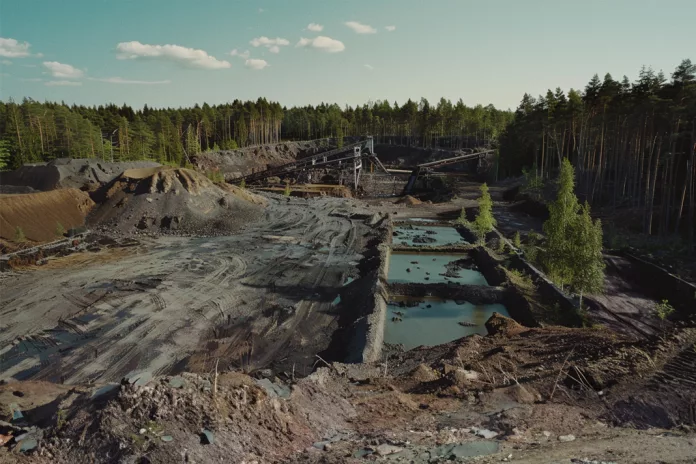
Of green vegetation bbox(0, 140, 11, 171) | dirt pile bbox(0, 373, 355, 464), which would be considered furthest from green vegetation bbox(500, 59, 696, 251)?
green vegetation bbox(0, 140, 11, 171)

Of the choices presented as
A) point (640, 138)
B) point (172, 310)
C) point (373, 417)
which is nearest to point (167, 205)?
point (172, 310)

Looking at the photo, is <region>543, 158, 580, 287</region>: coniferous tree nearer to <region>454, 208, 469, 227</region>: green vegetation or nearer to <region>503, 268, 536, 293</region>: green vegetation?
<region>503, 268, 536, 293</region>: green vegetation

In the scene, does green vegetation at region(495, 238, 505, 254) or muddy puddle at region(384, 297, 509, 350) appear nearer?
muddy puddle at region(384, 297, 509, 350)

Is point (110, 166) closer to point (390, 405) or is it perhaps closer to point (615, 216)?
point (390, 405)

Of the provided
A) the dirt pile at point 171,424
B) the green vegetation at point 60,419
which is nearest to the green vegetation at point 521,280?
the dirt pile at point 171,424

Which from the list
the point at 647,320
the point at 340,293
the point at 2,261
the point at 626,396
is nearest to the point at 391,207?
the point at 340,293
